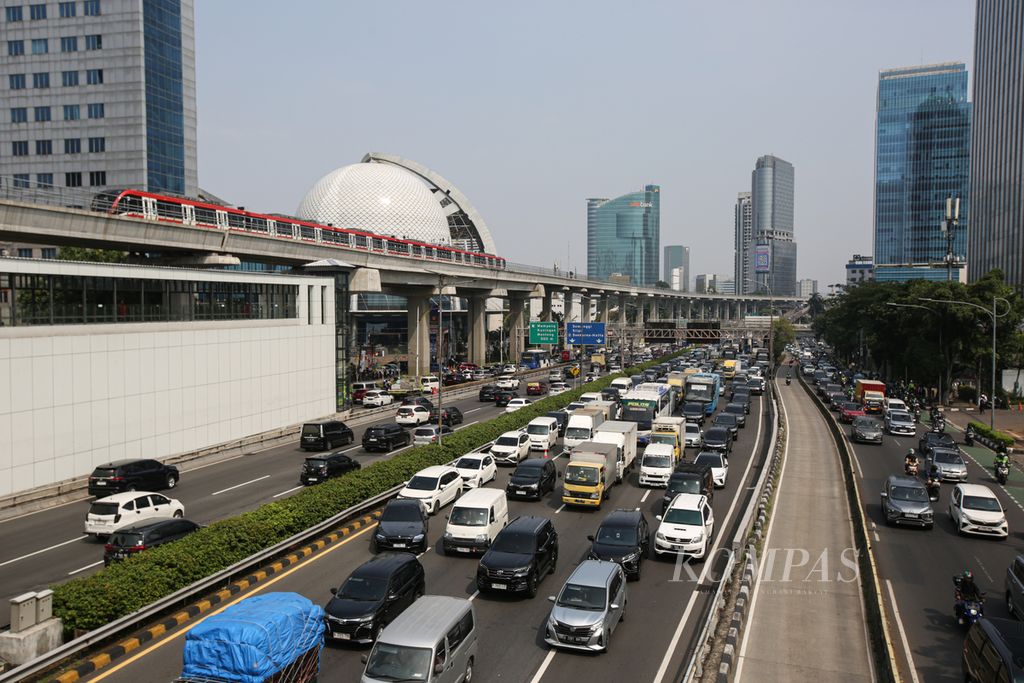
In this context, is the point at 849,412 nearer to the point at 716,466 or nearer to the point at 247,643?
the point at 716,466

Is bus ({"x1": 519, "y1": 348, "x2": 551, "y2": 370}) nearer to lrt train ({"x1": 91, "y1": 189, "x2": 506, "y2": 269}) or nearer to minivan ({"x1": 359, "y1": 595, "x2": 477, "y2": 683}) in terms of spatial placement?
lrt train ({"x1": 91, "y1": 189, "x2": 506, "y2": 269})

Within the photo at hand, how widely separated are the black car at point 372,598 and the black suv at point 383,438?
2272cm

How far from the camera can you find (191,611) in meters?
17.7

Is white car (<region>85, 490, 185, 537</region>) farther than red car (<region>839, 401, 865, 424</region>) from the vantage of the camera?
No

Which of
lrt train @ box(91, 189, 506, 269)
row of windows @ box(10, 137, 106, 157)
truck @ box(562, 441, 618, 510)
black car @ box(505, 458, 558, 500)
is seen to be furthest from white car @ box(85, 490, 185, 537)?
row of windows @ box(10, 137, 106, 157)

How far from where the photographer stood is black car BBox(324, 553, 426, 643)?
51.0 ft

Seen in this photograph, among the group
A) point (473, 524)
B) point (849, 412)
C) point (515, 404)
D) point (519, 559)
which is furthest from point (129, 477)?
point (849, 412)

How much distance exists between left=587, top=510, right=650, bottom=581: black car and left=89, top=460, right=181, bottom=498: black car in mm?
20483

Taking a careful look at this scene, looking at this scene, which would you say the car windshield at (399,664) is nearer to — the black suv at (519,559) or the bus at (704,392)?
the black suv at (519,559)

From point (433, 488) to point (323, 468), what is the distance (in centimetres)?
680

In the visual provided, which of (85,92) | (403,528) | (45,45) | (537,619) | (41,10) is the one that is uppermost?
(41,10)

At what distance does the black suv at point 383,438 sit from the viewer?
40031 mm

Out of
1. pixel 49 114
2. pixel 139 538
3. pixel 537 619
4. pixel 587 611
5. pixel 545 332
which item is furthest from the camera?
pixel 49 114

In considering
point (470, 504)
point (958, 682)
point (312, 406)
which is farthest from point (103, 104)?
point (958, 682)
